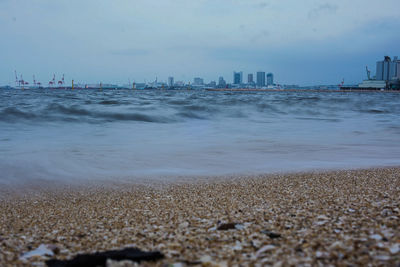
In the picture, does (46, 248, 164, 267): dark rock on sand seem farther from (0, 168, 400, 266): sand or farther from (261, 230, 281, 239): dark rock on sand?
(261, 230, 281, 239): dark rock on sand

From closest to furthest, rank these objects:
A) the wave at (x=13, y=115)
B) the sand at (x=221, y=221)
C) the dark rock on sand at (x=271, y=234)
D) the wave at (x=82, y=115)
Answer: the sand at (x=221, y=221), the dark rock on sand at (x=271, y=234), the wave at (x=13, y=115), the wave at (x=82, y=115)

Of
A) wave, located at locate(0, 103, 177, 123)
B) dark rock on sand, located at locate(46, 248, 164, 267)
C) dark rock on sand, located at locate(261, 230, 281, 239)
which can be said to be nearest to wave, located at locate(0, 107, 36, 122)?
wave, located at locate(0, 103, 177, 123)

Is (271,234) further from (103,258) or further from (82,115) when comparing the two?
(82,115)

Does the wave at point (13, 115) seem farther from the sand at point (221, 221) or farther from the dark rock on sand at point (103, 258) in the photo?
the dark rock on sand at point (103, 258)

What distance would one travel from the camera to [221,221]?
8.87ft

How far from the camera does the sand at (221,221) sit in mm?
2006

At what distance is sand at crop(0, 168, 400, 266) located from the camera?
201cm

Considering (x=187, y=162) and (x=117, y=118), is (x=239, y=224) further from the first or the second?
(x=117, y=118)

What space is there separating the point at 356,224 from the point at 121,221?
1.95 meters

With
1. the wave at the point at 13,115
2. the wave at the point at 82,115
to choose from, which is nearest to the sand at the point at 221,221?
the wave at the point at 82,115

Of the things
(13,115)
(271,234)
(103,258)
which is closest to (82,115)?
(13,115)

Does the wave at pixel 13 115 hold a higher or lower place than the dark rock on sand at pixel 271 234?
higher

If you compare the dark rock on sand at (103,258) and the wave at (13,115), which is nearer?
the dark rock on sand at (103,258)

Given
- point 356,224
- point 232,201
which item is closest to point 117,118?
point 232,201
